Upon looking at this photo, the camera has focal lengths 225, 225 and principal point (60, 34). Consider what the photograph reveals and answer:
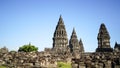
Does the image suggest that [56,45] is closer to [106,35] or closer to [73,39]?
[73,39]

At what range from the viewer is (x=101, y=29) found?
66500 millimetres

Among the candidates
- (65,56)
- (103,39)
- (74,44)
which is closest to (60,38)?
(74,44)

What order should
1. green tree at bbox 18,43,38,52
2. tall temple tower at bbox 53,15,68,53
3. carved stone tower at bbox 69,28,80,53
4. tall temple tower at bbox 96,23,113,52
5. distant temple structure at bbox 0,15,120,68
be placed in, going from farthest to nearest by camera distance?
1. carved stone tower at bbox 69,28,80,53
2. tall temple tower at bbox 53,15,68,53
3. green tree at bbox 18,43,38,52
4. tall temple tower at bbox 96,23,113,52
5. distant temple structure at bbox 0,15,120,68

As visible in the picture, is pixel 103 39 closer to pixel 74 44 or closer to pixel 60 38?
pixel 60 38

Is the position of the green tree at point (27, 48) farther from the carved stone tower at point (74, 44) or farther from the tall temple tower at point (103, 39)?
the tall temple tower at point (103, 39)

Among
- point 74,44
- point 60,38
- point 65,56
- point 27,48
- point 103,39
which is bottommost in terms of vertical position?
point 65,56

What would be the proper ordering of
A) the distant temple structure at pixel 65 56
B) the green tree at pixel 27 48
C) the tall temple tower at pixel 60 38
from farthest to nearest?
the tall temple tower at pixel 60 38
the green tree at pixel 27 48
the distant temple structure at pixel 65 56

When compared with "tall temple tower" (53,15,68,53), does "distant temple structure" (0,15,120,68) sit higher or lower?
lower

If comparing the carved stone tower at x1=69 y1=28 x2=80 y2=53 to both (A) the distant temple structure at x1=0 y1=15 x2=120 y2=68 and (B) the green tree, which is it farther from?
(B) the green tree

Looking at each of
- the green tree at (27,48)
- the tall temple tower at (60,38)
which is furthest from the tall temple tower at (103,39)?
the green tree at (27,48)

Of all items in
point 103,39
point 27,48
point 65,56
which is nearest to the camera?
point 65,56

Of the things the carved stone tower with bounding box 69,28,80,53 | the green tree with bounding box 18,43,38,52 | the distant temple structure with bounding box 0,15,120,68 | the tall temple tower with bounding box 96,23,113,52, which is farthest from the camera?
the carved stone tower with bounding box 69,28,80,53

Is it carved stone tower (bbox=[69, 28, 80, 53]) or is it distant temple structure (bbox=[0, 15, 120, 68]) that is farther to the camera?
carved stone tower (bbox=[69, 28, 80, 53])

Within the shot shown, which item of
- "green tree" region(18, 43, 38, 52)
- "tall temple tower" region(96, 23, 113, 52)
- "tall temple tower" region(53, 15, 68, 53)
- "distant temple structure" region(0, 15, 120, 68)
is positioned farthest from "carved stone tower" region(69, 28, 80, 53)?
"tall temple tower" region(96, 23, 113, 52)
